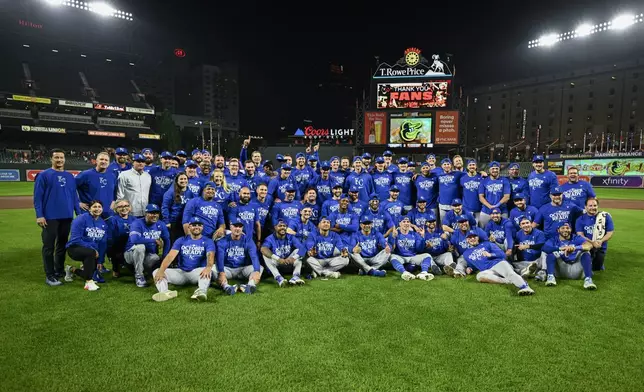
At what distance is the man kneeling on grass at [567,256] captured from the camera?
21.5ft

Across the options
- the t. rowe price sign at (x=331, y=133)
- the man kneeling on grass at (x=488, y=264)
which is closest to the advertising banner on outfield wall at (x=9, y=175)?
the t. rowe price sign at (x=331, y=133)

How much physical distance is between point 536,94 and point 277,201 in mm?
83596

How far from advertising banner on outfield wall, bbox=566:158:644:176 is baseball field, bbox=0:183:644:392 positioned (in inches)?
1156

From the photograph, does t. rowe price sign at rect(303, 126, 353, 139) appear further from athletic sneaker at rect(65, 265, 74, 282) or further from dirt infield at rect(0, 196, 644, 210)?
athletic sneaker at rect(65, 265, 74, 282)

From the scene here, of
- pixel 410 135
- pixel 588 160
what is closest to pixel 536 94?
pixel 588 160

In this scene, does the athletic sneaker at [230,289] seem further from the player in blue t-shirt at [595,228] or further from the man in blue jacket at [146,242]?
the player in blue t-shirt at [595,228]

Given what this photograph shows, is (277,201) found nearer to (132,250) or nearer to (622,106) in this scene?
(132,250)

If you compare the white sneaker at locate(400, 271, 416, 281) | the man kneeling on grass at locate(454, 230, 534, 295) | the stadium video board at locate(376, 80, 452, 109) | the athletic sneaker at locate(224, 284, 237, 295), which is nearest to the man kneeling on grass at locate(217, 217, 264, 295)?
the athletic sneaker at locate(224, 284, 237, 295)

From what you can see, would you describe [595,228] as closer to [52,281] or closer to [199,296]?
[199,296]

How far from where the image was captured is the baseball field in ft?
11.4

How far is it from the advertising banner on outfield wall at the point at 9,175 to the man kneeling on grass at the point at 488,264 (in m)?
37.2

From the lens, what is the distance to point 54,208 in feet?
21.0

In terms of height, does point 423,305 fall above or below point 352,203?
below

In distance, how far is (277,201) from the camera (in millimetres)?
8062
